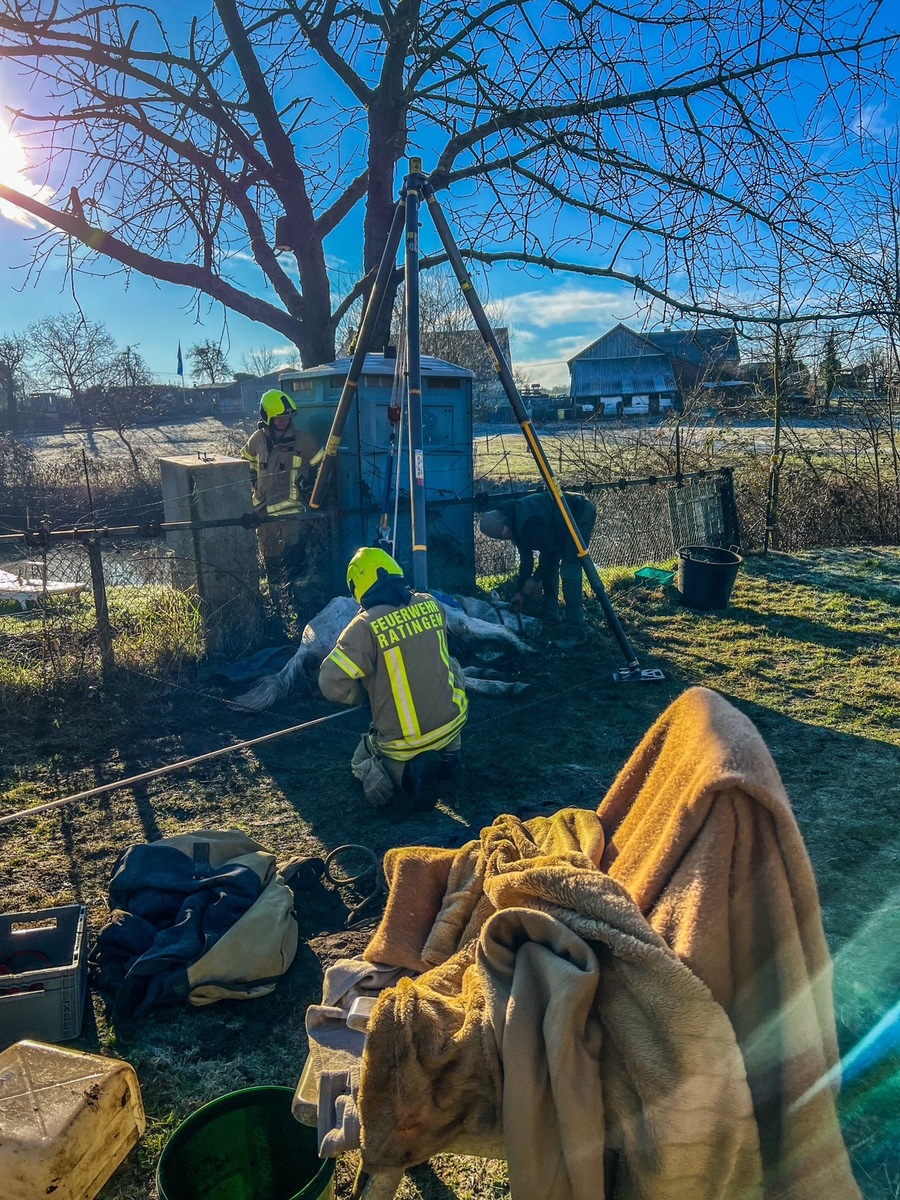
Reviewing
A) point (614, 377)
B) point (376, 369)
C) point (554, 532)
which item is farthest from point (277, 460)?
point (614, 377)

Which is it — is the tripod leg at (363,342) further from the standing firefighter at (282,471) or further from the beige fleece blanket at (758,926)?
the beige fleece blanket at (758,926)

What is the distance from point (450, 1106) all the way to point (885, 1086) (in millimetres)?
1623

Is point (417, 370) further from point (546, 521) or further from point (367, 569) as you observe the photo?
point (546, 521)

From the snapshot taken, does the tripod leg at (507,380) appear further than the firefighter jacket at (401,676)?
Yes

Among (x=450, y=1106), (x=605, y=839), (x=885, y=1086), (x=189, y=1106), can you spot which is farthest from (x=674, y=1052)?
(x=189, y=1106)

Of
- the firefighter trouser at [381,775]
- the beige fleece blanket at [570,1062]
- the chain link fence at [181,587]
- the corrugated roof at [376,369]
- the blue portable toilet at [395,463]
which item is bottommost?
the firefighter trouser at [381,775]

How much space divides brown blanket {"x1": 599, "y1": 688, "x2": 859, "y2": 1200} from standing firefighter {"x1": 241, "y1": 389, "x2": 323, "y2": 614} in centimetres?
641

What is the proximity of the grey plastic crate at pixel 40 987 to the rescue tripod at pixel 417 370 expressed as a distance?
3.38 meters

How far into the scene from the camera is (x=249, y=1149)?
2.30m

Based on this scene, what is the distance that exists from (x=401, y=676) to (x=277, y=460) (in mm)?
4435

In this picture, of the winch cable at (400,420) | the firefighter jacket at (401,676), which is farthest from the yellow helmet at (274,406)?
the firefighter jacket at (401,676)

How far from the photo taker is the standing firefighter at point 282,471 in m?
7.88

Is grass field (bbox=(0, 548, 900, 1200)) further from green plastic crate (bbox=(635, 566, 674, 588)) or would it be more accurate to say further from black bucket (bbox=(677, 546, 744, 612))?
green plastic crate (bbox=(635, 566, 674, 588))

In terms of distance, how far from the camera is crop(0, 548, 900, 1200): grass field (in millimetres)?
2809
